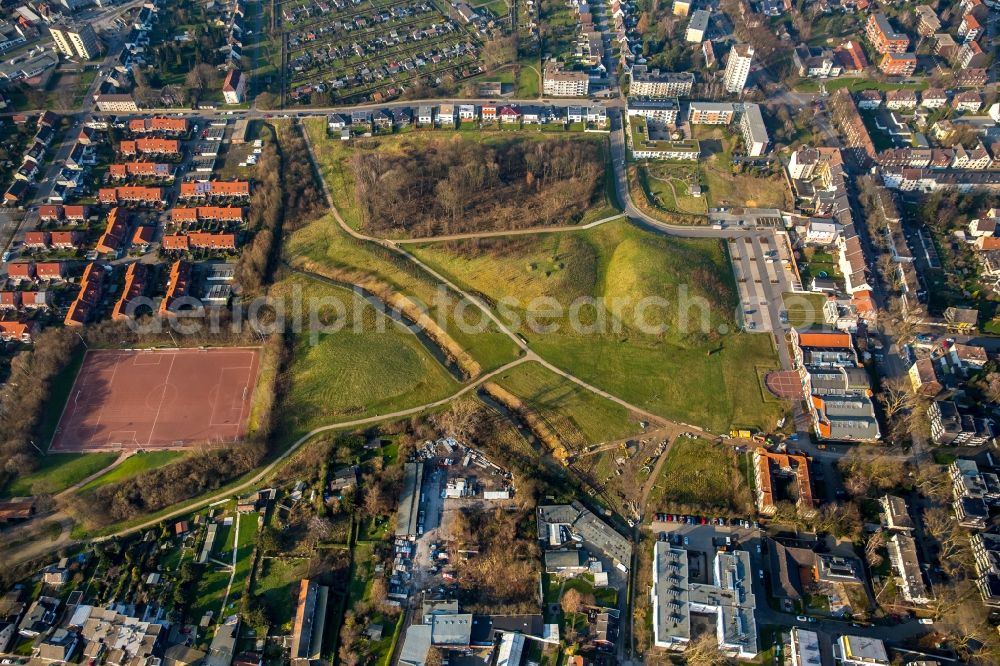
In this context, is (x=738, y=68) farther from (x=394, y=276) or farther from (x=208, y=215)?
(x=208, y=215)

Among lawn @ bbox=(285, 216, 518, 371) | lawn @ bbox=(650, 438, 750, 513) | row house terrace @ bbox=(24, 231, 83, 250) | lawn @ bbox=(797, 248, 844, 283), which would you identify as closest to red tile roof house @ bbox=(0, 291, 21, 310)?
row house terrace @ bbox=(24, 231, 83, 250)

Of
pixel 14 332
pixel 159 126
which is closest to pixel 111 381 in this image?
pixel 14 332

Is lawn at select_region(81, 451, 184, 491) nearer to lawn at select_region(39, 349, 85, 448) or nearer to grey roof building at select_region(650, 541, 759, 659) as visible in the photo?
lawn at select_region(39, 349, 85, 448)

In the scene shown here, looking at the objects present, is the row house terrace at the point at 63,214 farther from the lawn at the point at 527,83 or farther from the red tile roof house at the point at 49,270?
the lawn at the point at 527,83

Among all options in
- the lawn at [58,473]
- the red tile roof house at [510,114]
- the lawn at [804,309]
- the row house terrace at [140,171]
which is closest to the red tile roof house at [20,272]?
the row house terrace at [140,171]

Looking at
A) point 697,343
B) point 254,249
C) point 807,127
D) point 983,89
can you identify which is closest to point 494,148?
point 254,249

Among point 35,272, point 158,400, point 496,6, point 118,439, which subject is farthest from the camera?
point 496,6
